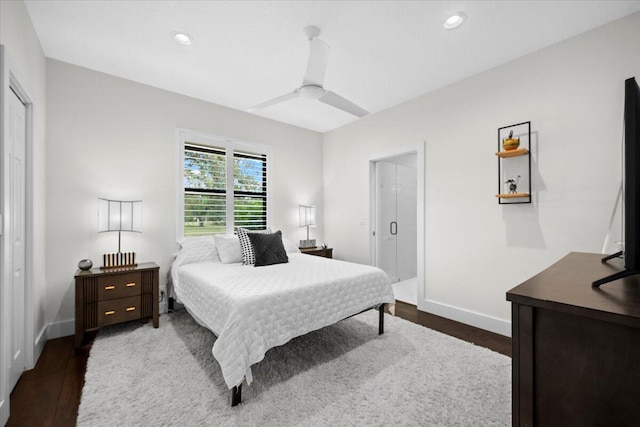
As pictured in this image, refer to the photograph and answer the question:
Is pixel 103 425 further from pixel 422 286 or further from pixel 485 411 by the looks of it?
pixel 422 286

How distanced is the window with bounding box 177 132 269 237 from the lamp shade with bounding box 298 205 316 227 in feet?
2.03

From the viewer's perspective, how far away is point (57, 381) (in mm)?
2045

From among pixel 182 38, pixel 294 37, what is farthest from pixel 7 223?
pixel 294 37

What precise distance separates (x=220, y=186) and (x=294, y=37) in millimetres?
2244

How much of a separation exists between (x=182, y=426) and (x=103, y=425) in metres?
0.47

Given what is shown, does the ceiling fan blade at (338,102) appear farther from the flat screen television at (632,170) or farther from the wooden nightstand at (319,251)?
the wooden nightstand at (319,251)

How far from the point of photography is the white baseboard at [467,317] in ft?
9.26

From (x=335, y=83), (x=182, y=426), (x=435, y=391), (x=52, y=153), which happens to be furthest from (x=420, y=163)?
(x=52, y=153)

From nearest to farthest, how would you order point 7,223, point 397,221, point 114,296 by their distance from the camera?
point 7,223, point 114,296, point 397,221

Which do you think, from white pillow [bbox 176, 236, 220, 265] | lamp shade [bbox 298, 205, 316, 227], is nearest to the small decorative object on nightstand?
lamp shade [bbox 298, 205, 316, 227]

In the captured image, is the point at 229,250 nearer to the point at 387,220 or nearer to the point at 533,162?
the point at 387,220

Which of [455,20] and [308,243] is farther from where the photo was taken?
[308,243]

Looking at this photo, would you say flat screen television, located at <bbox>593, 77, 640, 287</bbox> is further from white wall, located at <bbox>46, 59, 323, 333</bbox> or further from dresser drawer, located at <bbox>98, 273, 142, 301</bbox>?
white wall, located at <bbox>46, 59, 323, 333</bbox>

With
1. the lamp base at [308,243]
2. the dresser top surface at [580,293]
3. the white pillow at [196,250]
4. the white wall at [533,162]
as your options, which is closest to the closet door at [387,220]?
the white wall at [533,162]
